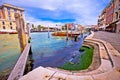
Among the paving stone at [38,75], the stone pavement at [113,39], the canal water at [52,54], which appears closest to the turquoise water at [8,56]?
the canal water at [52,54]

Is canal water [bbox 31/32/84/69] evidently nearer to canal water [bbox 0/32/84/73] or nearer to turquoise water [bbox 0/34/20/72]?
canal water [bbox 0/32/84/73]

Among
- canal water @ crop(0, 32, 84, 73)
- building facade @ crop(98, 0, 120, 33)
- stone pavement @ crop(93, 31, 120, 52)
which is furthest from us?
building facade @ crop(98, 0, 120, 33)

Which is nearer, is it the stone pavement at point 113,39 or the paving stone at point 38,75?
the paving stone at point 38,75

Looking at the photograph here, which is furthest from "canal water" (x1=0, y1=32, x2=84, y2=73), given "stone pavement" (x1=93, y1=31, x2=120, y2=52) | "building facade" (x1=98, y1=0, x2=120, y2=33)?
"building facade" (x1=98, y1=0, x2=120, y2=33)

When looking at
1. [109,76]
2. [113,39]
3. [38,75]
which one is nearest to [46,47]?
[113,39]

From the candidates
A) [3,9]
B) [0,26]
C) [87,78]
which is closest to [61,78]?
[87,78]

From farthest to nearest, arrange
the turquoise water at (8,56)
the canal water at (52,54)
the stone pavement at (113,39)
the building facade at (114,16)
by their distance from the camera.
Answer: the building facade at (114,16)
the stone pavement at (113,39)
the canal water at (52,54)
the turquoise water at (8,56)

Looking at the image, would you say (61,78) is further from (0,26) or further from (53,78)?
(0,26)

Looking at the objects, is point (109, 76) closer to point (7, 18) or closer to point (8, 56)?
point (8, 56)

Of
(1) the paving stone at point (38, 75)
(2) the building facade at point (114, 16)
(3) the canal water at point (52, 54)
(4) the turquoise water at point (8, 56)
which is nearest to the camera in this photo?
(1) the paving stone at point (38, 75)

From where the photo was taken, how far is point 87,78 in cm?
216

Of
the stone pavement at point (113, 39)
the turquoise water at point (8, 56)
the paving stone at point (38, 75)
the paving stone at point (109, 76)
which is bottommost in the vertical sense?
the turquoise water at point (8, 56)

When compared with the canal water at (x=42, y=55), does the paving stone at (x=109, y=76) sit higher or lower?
higher

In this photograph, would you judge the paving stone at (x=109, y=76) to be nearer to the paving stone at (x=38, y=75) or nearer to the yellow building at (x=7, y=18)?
the paving stone at (x=38, y=75)
